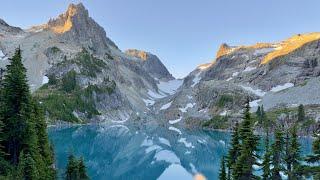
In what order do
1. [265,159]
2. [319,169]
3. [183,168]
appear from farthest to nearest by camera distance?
[183,168] → [265,159] → [319,169]

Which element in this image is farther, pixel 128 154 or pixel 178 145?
pixel 178 145

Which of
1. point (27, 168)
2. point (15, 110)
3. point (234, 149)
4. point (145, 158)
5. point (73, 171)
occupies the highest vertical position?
point (15, 110)

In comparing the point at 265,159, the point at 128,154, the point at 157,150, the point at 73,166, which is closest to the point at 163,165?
the point at 128,154

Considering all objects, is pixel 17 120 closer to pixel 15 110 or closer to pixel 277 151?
pixel 15 110

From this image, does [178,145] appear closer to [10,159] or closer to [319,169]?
[10,159]

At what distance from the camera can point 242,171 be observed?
30422 mm

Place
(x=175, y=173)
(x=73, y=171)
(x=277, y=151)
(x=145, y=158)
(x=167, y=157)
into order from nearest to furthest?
(x=277, y=151)
(x=73, y=171)
(x=175, y=173)
(x=145, y=158)
(x=167, y=157)

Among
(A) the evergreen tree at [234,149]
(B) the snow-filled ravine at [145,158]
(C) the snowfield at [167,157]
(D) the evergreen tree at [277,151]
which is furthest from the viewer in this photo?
(C) the snowfield at [167,157]

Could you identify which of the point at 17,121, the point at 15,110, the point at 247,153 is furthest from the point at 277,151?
the point at 15,110

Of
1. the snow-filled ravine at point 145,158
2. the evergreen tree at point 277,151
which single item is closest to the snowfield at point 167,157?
the snow-filled ravine at point 145,158

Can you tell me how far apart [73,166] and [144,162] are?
3456 inches

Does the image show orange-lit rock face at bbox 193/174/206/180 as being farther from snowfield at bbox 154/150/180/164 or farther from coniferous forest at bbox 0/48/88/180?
coniferous forest at bbox 0/48/88/180

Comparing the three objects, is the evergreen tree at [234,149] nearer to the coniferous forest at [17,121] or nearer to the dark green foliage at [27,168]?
the dark green foliage at [27,168]

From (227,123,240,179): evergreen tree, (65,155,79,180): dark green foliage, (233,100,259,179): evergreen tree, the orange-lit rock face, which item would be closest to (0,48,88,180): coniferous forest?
(65,155,79,180): dark green foliage
